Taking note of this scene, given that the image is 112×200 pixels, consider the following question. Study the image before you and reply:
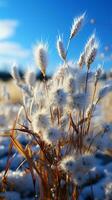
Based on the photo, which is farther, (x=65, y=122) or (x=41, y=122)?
(x=65, y=122)

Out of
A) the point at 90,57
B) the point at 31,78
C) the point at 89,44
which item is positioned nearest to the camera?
the point at 90,57

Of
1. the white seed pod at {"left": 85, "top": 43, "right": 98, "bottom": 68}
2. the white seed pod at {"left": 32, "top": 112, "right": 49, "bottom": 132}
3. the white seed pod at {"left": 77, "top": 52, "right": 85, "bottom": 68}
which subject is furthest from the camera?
the white seed pod at {"left": 77, "top": 52, "right": 85, "bottom": 68}

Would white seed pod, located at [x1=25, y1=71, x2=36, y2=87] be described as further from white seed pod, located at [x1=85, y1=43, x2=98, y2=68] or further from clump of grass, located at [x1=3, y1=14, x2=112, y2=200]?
white seed pod, located at [x1=85, y1=43, x2=98, y2=68]

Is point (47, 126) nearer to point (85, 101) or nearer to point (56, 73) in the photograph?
point (85, 101)

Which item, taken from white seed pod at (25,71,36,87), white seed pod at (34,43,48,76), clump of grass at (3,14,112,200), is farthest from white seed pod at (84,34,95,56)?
white seed pod at (25,71,36,87)

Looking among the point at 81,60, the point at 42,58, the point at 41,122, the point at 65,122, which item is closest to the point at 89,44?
the point at 81,60

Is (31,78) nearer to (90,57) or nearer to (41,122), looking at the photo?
(90,57)

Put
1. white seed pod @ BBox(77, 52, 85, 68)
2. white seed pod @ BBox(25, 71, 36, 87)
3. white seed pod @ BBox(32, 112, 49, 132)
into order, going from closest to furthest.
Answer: white seed pod @ BBox(32, 112, 49, 132)
white seed pod @ BBox(77, 52, 85, 68)
white seed pod @ BBox(25, 71, 36, 87)

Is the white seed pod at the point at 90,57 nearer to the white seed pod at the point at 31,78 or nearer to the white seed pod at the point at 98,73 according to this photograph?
the white seed pod at the point at 98,73

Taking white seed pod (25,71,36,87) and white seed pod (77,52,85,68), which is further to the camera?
white seed pod (25,71,36,87)

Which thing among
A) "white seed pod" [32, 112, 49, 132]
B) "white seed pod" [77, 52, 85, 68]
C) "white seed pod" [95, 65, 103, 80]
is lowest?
"white seed pod" [32, 112, 49, 132]

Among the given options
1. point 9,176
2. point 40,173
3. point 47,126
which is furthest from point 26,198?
point 47,126

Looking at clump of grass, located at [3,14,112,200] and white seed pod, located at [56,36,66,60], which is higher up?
white seed pod, located at [56,36,66,60]
